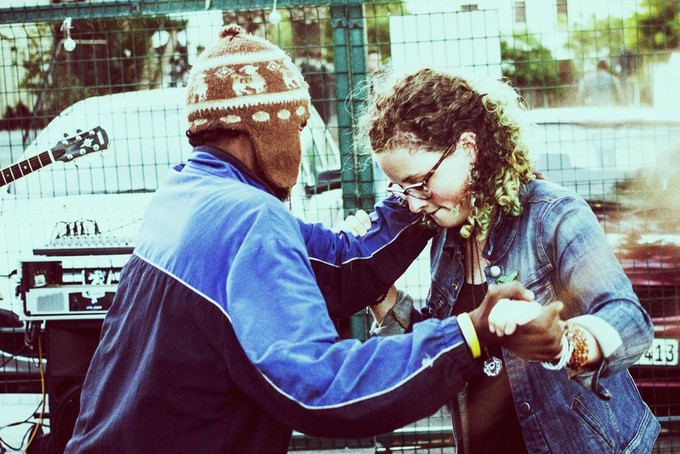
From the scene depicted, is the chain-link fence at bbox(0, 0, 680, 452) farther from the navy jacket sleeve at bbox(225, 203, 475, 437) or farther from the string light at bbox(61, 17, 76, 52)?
the navy jacket sleeve at bbox(225, 203, 475, 437)

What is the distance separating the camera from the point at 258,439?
7.27 feet

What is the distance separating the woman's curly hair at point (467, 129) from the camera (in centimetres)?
290

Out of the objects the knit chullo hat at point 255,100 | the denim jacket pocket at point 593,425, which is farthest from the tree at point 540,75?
the knit chullo hat at point 255,100

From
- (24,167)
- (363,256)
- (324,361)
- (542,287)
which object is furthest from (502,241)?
(24,167)

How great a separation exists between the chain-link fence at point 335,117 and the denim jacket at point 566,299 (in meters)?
2.76

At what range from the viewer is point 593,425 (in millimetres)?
2752

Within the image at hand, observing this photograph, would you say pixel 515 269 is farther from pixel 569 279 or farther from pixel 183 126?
pixel 183 126

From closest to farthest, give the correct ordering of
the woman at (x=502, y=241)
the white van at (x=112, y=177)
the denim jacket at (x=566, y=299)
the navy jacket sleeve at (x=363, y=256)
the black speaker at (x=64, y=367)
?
the denim jacket at (x=566, y=299) → the woman at (x=502, y=241) → the navy jacket sleeve at (x=363, y=256) → the black speaker at (x=64, y=367) → the white van at (x=112, y=177)

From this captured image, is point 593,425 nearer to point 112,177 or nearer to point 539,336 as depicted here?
point 539,336

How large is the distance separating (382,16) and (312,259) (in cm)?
291

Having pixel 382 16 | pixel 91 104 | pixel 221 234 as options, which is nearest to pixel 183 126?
pixel 91 104

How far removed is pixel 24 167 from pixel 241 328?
178 inches

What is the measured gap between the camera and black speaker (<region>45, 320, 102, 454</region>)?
5.22 metres

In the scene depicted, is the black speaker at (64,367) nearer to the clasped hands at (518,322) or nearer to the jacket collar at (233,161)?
the jacket collar at (233,161)
